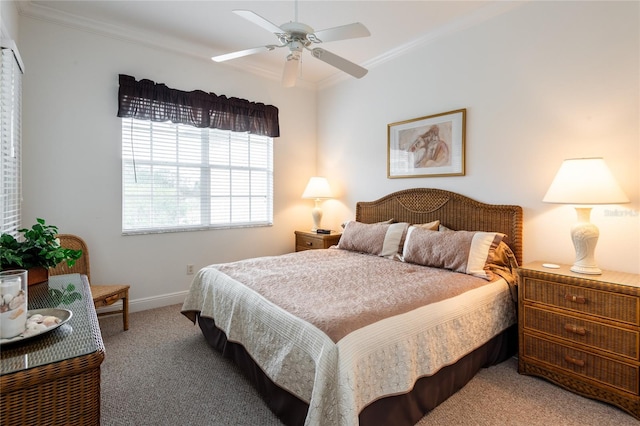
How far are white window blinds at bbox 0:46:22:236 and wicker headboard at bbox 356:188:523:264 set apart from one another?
323 centimetres

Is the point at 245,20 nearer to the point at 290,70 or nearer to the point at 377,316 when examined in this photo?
the point at 290,70

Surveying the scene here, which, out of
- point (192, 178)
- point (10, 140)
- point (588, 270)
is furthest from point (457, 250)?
point (10, 140)

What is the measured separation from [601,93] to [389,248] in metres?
1.96

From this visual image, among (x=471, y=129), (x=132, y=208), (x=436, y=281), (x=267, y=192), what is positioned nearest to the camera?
(x=436, y=281)

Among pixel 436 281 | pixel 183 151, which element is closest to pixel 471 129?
pixel 436 281

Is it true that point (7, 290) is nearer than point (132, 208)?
Yes

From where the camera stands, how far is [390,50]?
11.8 ft

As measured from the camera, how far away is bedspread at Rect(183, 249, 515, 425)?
1.42 metres

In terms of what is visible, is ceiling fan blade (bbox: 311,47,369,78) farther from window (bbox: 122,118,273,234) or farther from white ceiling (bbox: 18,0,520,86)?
window (bbox: 122,118,273,234)

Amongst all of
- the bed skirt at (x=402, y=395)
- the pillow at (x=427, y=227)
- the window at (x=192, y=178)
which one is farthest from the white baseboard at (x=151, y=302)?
the pillow at (x=427, y=227)

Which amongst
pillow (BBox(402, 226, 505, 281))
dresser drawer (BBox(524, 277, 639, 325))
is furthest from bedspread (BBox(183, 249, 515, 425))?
dresser drawer (BBox(524, 277, 639, 325))

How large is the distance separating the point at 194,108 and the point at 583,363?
3989 mm

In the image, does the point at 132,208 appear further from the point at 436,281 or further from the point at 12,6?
the point at 436,281

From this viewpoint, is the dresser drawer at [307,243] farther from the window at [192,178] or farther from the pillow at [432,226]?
the pillow at [432,226]
